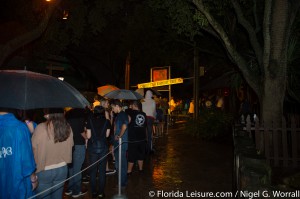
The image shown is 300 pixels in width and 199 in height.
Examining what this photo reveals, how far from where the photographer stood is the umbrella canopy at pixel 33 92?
3.89 metres

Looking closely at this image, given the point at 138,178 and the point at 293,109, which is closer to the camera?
the point at 138,178

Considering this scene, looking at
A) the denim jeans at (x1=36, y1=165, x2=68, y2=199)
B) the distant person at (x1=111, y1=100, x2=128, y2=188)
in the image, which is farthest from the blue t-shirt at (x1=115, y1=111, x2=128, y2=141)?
the denim jeans at (x1=36, y1=165, x2=68, y2=199)

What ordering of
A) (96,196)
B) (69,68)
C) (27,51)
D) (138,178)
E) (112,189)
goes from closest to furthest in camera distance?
(96,196), (112,189), (138,178), (27,51), (69,68)

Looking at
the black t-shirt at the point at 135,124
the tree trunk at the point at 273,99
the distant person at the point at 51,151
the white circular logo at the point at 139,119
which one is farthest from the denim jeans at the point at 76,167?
the tree trunk at the point at 273,99

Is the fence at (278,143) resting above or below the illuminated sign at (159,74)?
below

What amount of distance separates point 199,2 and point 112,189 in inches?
255

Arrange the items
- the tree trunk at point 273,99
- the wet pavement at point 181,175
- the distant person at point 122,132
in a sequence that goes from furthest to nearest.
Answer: the tree trunk at point 273,99 → the distant person at point 122,132 → the wet pavement at point 181,175

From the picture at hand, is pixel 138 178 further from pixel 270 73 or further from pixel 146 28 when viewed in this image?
pixel 146 28

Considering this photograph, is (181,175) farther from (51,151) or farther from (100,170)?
(51,151)

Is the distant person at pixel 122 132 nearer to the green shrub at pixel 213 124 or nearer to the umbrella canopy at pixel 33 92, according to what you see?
the umbrella canopy at pixel 33 92

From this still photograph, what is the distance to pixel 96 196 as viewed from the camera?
22.3 ft

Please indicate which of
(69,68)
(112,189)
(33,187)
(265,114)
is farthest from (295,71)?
(69,68)

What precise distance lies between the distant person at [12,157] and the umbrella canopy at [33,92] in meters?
0.18

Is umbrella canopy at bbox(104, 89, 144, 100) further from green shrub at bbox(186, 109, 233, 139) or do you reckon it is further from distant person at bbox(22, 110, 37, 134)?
green shrub at bbox(186, 109, 233, 139)
